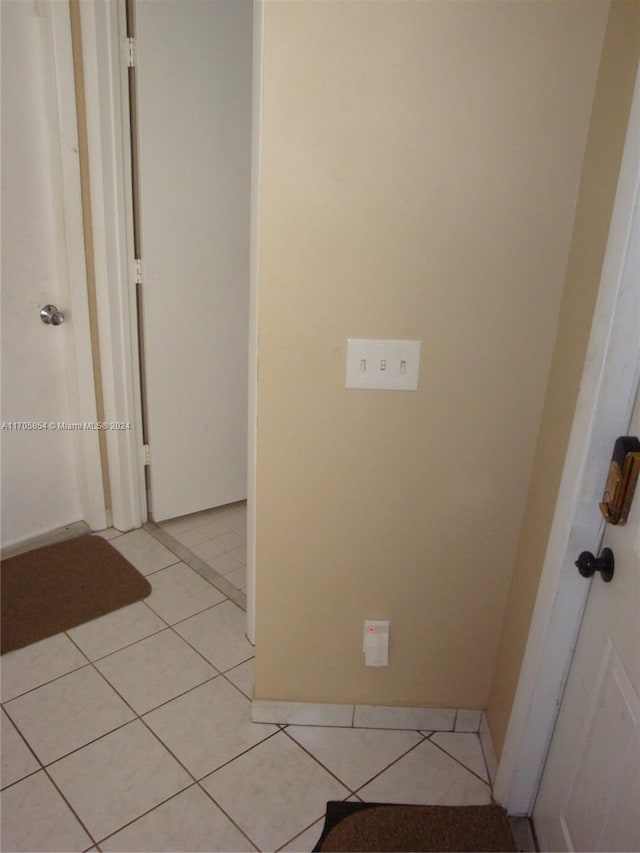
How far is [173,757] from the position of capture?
1.47 meters

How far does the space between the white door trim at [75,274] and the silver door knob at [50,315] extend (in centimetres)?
5

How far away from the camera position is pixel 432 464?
1.33 metres

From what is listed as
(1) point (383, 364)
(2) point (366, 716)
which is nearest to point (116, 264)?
(1) point (383, 364)

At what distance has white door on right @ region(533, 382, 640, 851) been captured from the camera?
91cm

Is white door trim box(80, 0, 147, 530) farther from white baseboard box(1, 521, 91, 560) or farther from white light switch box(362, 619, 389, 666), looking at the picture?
white light switch box(362, 619, 389, 666)

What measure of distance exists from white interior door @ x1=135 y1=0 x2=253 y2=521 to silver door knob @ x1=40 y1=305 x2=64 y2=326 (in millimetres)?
327

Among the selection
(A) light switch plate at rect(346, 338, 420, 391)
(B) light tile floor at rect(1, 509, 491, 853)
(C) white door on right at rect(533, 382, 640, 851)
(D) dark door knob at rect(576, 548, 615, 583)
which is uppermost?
(A) light switch plate at rect(346, 338, 420, 391)

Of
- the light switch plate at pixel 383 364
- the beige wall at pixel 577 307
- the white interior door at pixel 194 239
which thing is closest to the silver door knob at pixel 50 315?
the white interior door at pixel 194 239

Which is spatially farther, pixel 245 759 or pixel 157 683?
pixel 157 683

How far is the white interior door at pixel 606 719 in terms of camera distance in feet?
2.98

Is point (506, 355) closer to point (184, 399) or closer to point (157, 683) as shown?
point (157, 683)

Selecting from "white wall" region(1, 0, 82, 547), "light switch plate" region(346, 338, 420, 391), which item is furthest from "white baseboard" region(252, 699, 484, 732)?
"white wall" region(1, 0, 82, 547)

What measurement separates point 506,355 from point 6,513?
Answer: 80.8 inches

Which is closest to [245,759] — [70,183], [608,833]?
[608,833]
